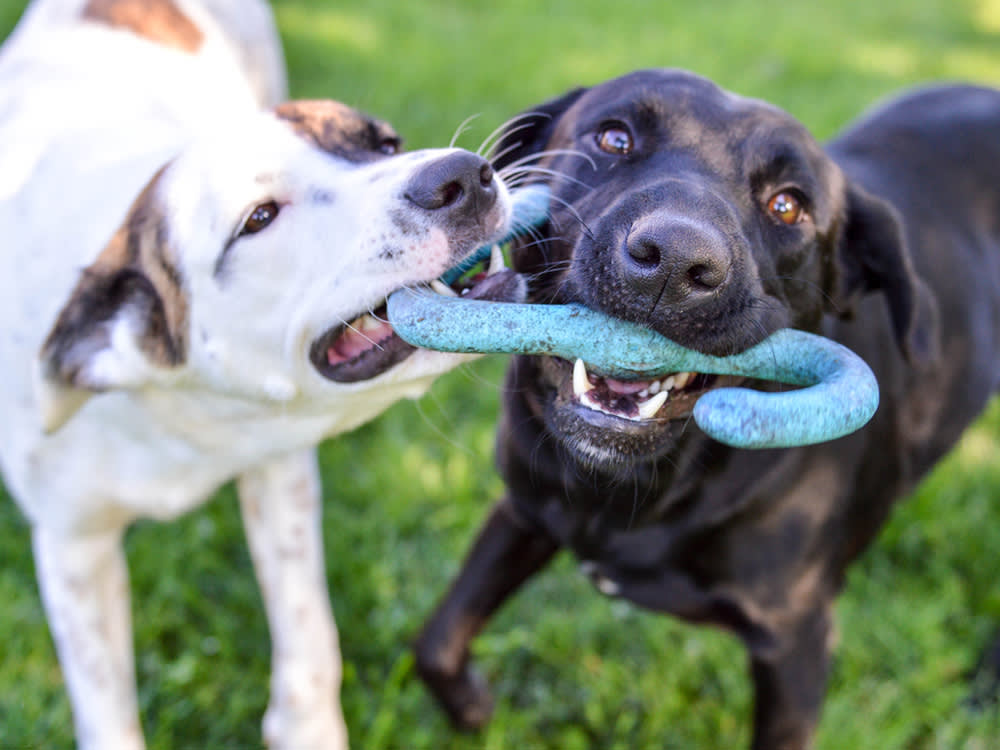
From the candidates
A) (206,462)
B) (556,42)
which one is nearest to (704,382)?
(206,462)

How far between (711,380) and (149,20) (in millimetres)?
2599

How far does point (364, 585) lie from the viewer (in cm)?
342

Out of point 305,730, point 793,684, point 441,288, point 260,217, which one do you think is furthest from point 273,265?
point 793,684

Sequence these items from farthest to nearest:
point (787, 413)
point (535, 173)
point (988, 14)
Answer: point (988, 14) < point (535, 173) < point (787, 413)

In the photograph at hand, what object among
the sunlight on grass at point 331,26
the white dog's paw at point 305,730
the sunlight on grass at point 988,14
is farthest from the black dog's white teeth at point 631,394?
the sunlight on grass at point 988,14

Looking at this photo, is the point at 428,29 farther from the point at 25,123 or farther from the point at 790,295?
the point at 790,295

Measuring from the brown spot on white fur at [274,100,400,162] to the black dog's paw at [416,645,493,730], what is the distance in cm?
146

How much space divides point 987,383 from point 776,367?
1.63m

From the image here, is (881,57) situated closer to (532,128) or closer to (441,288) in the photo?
(532,128)

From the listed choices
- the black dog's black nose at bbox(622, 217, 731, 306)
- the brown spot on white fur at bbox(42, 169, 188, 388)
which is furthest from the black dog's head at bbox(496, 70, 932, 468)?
the brown spot on white fur at bbox(42, 169, 188, 388)

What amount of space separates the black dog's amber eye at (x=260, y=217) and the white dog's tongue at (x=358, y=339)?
1.01 ft

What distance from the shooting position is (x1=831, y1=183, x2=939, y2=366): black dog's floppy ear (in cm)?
247

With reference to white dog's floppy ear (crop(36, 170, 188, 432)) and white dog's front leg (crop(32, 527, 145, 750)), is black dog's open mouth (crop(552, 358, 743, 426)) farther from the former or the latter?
white dog's front leg (crop(32, 527, 145, 750))

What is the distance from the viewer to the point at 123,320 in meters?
2.43
